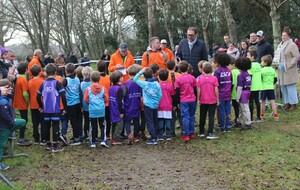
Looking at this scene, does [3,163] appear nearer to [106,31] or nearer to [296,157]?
[296,157]

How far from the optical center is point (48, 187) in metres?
5.48

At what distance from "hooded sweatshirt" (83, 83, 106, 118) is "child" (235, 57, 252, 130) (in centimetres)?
307

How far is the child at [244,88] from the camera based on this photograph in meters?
8.24

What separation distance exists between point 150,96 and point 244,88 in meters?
2.22

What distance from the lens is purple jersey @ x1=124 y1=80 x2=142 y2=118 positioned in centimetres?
779

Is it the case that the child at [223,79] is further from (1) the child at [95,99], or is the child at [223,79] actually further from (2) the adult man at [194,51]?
(1) the child at [95,99]

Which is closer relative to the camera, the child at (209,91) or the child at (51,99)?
the child at (51,99)

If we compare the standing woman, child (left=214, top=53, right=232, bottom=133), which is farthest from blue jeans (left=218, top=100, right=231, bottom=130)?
the standing woman

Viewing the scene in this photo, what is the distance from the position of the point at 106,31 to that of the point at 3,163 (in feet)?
134

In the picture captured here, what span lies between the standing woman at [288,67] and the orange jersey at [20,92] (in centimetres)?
673

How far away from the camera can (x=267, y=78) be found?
912 cm

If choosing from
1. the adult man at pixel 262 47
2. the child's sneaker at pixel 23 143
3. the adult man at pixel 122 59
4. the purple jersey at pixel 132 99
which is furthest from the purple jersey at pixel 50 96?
the adult man at pixel 262 47

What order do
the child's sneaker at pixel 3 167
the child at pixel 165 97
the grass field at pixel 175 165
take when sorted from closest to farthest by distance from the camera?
the grass field at pixel 175 165
the child's sneaker at pixel 3 167
the child at pixel 165 97

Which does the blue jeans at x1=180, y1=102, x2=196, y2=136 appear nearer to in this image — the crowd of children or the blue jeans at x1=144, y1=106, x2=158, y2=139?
the crowd of children
